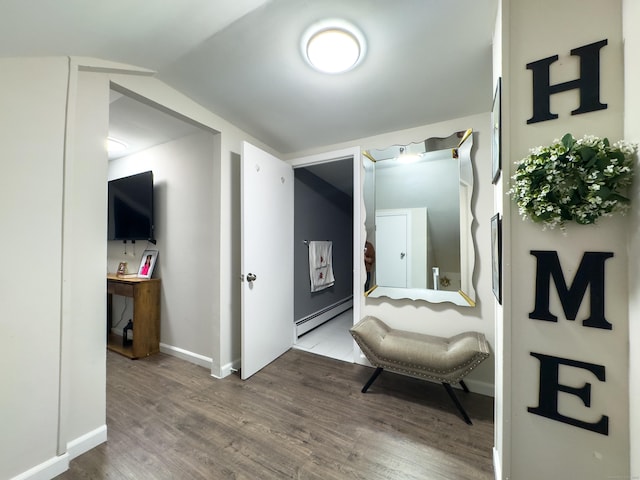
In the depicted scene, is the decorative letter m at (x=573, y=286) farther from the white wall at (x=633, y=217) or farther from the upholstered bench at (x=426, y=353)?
the upholstered bench at (x=426, y=353)

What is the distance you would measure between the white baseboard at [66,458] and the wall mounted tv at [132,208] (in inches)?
70.3

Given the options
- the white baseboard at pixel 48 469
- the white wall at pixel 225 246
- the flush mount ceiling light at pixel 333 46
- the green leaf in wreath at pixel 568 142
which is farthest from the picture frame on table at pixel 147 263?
the green leaf in wreath at pixel 568 142

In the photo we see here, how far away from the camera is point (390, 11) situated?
1.21m

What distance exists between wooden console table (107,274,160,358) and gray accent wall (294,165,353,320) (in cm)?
152

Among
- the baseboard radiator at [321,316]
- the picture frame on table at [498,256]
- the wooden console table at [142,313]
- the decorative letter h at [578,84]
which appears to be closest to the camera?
the decorative letter h at [578,84]

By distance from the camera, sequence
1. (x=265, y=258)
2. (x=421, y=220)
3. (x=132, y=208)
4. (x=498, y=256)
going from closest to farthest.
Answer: (x=498, y=256) → (x=421, y=220) → (x=265, y=258) → (x=132, y=208)

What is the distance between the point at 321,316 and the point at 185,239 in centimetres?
205

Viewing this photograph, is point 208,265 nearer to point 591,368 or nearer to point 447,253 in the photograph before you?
point 447,253

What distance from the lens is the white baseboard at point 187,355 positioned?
7.58ft

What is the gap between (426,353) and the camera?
1.63m

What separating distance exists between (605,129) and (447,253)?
123cm

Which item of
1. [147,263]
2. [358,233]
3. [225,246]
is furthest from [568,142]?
[147,263]

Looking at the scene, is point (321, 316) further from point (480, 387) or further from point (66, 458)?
point (66, 458)

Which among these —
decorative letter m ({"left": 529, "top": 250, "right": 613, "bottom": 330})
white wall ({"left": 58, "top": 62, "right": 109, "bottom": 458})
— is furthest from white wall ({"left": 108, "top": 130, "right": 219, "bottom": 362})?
decorative letter m ({"left": 529, "top": 250, "right": 613, "bottom": 330})
